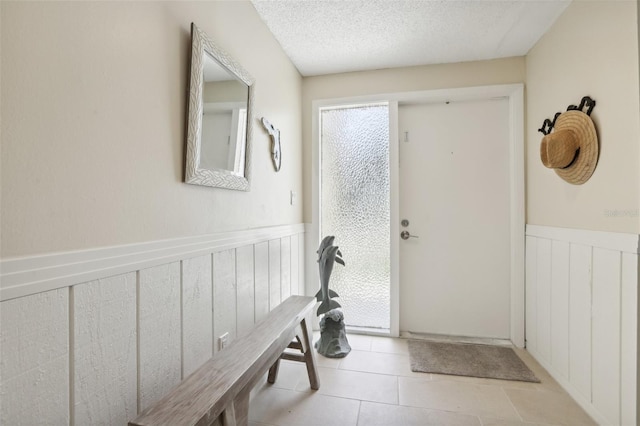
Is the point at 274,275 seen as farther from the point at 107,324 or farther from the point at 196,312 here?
the point at 107,324

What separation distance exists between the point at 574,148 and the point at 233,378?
212 cm

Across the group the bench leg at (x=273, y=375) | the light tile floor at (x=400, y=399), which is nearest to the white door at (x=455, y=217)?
the light tile floor at (x=400, y=399)

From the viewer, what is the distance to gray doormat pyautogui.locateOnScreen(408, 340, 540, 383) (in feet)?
6.70

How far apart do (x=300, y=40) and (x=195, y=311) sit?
1.99 meters

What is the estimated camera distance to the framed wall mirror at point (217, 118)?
121cm

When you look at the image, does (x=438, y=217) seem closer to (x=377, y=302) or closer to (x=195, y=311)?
(x=377, y=302)

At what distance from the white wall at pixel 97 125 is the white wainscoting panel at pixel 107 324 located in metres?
0.06

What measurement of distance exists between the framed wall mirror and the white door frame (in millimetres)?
1194

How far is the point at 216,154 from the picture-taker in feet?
4.56

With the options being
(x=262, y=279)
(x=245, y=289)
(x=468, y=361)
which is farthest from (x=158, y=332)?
(x=468, y=361)

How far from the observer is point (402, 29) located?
208cm

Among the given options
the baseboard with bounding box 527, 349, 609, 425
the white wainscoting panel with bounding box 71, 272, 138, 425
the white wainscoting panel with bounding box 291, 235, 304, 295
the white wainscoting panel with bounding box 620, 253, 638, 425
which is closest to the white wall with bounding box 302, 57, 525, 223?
the white wainscoting panel with bounding box 291, 235, 304, 295

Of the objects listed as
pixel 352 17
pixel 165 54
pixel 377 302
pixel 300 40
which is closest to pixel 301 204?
pixel 377 302

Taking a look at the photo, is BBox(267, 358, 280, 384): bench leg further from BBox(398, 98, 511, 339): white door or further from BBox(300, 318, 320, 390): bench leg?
BBox(398, 98, 511, 339): white door
